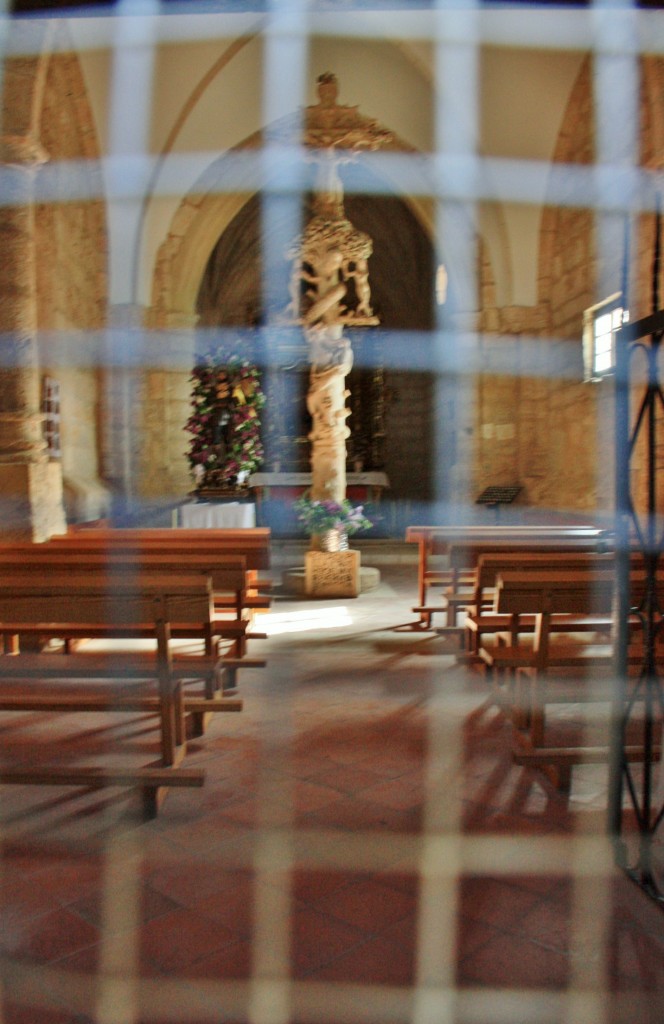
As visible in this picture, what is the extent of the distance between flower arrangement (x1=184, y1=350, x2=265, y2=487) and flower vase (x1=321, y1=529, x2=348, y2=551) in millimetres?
2711

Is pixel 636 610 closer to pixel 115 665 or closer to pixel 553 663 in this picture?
pixel 553 663

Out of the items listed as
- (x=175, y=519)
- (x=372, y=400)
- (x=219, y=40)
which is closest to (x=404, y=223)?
(x=372, y=400)

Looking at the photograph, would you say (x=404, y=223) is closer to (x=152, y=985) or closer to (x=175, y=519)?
(x=175, y=519)

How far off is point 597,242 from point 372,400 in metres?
Answer: 7.59

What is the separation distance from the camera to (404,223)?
18516mm

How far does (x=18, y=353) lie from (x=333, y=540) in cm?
341

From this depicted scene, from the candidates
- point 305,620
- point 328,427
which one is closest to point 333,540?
point 328,427

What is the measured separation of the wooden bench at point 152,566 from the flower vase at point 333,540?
3.15m

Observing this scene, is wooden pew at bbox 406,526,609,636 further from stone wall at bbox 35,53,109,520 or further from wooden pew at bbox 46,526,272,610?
stone wall at bbox 35,53,109,520

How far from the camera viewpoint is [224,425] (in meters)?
10.8

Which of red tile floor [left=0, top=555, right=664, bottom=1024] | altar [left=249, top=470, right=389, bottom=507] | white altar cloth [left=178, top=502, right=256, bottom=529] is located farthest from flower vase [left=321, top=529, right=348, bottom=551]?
altar [left=249, top=470, right=389, bottom=507]

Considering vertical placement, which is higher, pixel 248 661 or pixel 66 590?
pixel 66 590

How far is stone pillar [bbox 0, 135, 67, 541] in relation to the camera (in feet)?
20.6

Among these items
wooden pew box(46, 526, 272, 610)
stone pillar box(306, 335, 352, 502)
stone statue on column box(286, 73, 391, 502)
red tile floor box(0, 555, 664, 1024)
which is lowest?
red tile floor box(0, 555, 664, 1024)
